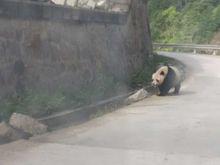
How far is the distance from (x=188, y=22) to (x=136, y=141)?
41.0 m

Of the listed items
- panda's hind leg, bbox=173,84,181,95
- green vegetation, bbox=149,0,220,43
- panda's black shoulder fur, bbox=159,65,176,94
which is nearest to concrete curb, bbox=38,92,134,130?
panda's black shoulder fur, bbox=159,65,176,94

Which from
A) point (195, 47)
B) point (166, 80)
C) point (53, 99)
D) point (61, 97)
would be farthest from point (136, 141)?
point (195, 47)

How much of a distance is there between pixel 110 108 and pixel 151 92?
368cm

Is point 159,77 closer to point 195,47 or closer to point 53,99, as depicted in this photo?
point 53,99

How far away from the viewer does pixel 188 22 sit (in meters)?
49.3

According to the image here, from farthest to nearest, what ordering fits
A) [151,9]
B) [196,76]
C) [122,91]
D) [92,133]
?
[151,9] → [196,76] → [122,91] → [92,133]

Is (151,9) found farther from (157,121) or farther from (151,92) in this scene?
(157,121)

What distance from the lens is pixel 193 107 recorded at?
13.4m

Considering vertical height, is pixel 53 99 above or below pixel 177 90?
above

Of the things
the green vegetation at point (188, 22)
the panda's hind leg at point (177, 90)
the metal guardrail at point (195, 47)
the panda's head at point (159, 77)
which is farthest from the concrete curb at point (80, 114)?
the green vegetation at point (188, 22)

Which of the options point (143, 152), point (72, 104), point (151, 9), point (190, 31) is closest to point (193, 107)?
point (72, 104)

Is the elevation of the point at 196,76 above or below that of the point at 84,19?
below

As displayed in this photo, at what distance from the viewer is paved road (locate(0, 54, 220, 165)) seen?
7.81 m

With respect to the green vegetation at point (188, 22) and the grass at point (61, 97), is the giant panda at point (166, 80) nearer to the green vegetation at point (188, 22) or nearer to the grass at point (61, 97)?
the grass at point (61, 97)
